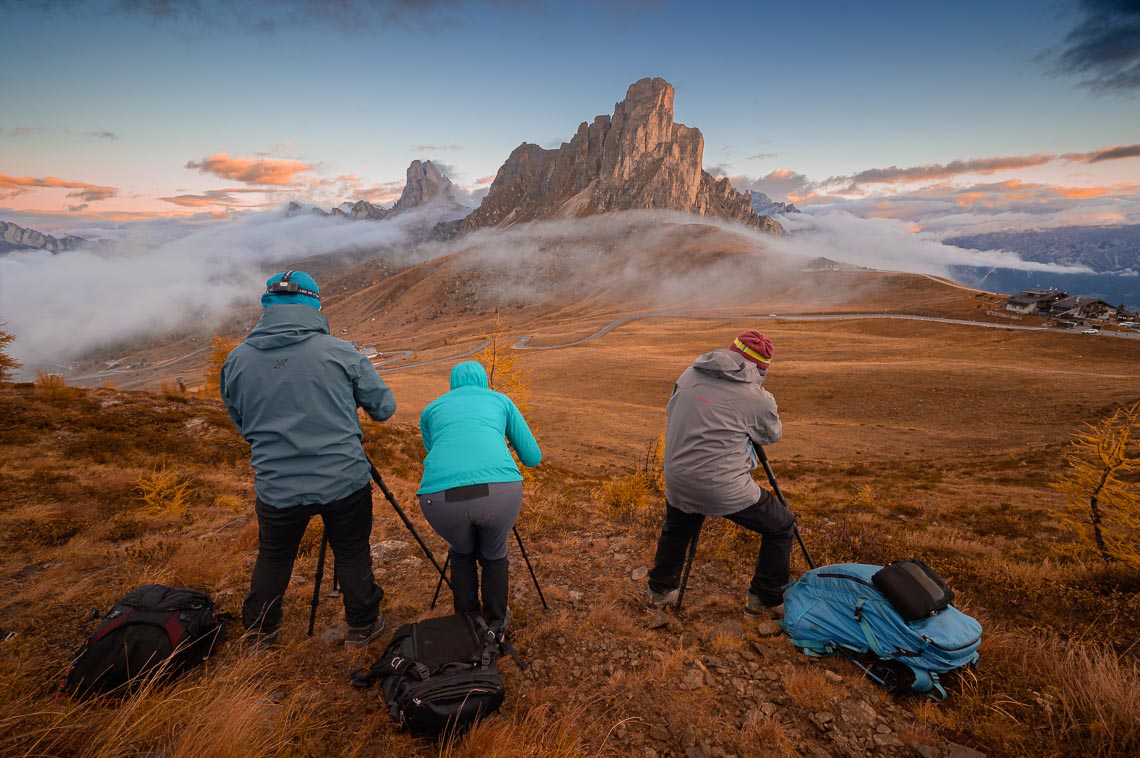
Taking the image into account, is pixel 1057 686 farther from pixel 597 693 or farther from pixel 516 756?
pixel 516 756

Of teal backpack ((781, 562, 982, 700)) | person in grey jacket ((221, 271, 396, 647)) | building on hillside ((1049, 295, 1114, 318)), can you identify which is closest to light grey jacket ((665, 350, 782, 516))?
teal backpack ((781, 562, 982, 700))

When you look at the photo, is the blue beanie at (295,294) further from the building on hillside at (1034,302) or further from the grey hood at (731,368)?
the building on hillside at (1034,302)

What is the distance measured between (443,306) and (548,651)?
204 metres

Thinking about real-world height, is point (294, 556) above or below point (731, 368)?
below

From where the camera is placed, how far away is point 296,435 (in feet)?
13.5

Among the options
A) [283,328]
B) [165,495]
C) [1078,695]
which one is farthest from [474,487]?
[165,495]

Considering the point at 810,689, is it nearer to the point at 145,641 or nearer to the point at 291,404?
the point at 291,404

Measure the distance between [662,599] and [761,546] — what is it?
142 centimetres

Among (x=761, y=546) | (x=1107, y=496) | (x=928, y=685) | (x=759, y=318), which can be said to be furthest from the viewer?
(x=759, y=318)

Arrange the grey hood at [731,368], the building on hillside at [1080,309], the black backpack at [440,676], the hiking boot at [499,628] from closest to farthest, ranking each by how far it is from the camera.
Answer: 1. the black backpack at [440,676]
2. the hiking boot at [499,628]
3. the grey hood at [731,368]
4. the building on hillside at [1080,309]

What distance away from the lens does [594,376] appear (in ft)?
188

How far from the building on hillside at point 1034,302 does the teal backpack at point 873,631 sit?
118 meters

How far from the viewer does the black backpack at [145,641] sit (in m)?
3.34

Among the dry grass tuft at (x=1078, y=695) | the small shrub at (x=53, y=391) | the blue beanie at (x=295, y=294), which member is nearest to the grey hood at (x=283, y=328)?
the blue beanie at (x=295, y=294)
